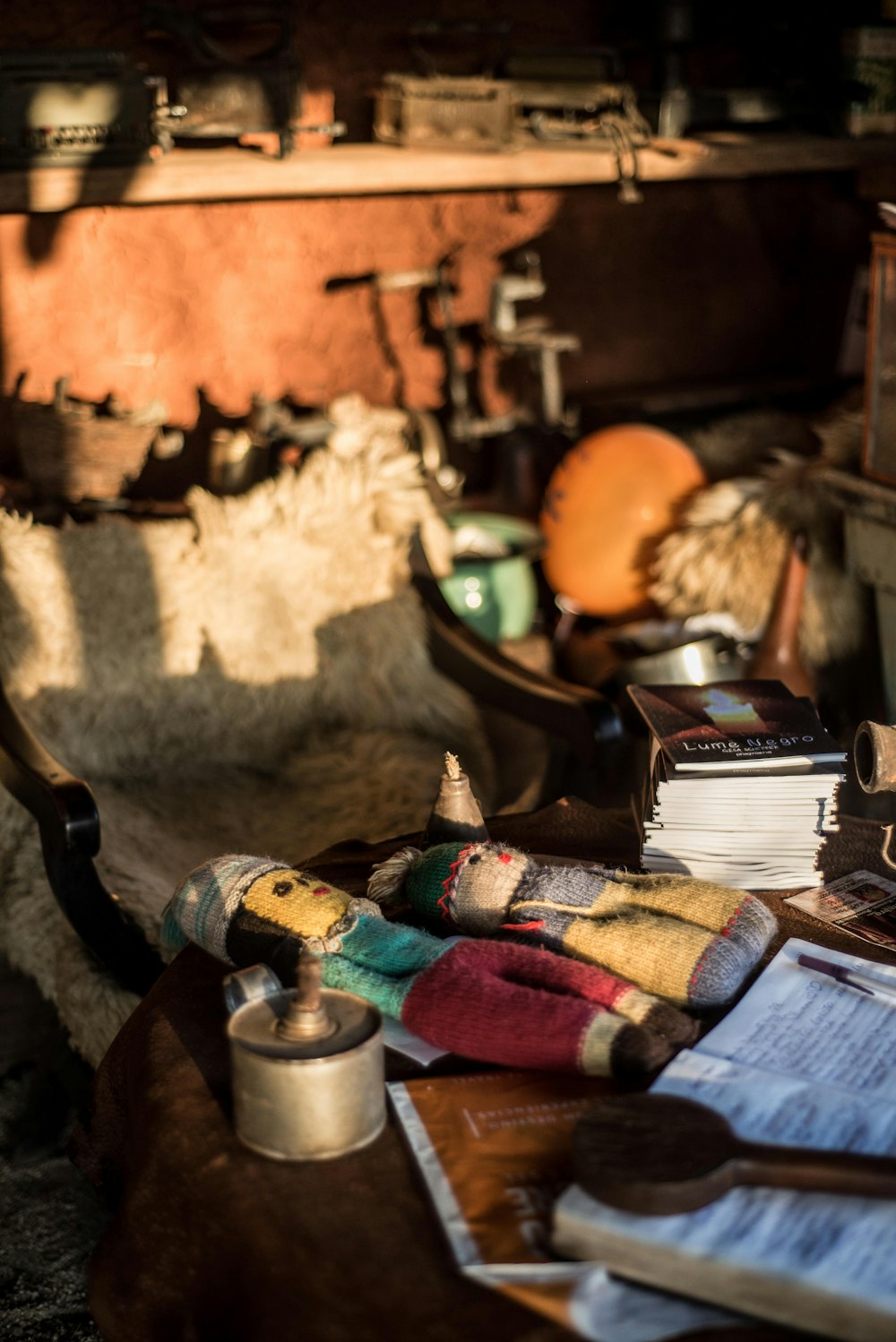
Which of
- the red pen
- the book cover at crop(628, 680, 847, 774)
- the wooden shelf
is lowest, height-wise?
the red pen

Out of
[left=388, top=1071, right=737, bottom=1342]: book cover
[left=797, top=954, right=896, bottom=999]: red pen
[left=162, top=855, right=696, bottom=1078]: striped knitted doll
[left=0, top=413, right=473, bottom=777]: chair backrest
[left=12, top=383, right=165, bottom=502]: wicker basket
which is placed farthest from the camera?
[left=12, top=383, right=165, bottom=502]: wicker basket

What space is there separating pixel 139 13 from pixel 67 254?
482 mm

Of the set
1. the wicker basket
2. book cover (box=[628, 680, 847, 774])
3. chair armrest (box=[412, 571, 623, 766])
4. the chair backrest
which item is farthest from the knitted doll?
the wicker basket

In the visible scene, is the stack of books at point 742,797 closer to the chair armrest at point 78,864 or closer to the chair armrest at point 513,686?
the chair armrest at point 513,686

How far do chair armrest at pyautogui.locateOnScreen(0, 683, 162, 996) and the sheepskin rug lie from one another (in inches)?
6.2

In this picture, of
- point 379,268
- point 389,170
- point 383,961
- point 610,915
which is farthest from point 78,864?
point 379,268

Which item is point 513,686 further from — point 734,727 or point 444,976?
point 444,976

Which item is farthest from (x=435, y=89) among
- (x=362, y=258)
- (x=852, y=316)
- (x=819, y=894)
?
(x=819, y=894)

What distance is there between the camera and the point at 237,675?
238cm

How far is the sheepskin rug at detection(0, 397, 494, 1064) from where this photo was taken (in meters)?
2.20

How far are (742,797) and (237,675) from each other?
122 cm

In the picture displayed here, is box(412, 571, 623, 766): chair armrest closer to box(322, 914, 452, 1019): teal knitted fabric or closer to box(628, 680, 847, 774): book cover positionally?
box(628, 680, 847, 774): book cover

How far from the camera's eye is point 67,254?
2623mm

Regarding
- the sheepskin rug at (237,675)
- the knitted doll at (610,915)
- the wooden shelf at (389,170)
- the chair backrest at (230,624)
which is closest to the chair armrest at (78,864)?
the sheepskin rug at (237,675)
